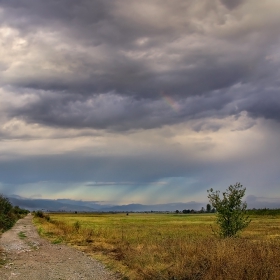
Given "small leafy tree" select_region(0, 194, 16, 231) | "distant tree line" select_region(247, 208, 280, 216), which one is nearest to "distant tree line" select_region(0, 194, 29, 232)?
"small leafy tree" select_region(0, 194, 16, 231)

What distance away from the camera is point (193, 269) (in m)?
11.3

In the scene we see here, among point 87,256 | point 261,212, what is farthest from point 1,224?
point 261,212

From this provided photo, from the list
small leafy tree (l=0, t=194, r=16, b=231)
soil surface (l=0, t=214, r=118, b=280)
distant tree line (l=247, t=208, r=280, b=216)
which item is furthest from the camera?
distant tree line (l=247, t=208, r=280, b=216)

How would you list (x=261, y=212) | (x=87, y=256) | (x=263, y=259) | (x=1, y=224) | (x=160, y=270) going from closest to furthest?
(x=263, y=259)
(x=160, y=270)
(x=87, y=256)
(x=1, y=224)
(x=261, y=212)

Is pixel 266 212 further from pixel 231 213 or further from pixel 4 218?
pixel 231 213

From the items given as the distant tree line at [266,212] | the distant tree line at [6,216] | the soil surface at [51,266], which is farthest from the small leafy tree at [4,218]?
the distant tree line at [266,212]

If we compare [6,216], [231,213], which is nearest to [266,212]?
[6,216]

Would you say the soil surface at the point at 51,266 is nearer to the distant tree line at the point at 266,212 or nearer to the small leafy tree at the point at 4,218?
the small leafy tree at the point at 4,218

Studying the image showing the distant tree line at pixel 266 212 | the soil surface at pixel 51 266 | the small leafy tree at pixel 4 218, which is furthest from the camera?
the distant tree line at pixel 266 212

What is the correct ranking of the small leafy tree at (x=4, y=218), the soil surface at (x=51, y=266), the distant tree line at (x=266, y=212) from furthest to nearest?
the distant tree line at (x=266, y=212)
the small leafy tree at (x=4, y=218)
the soil surface at (x=51, y=266)

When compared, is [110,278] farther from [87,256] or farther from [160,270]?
[87,256]

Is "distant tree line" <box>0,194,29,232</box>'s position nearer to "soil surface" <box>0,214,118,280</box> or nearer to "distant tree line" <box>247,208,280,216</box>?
"soil surface" <box>0,214,118,280</box>

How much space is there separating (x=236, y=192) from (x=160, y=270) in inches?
377

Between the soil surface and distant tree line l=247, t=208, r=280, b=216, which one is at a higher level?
the soil surface
